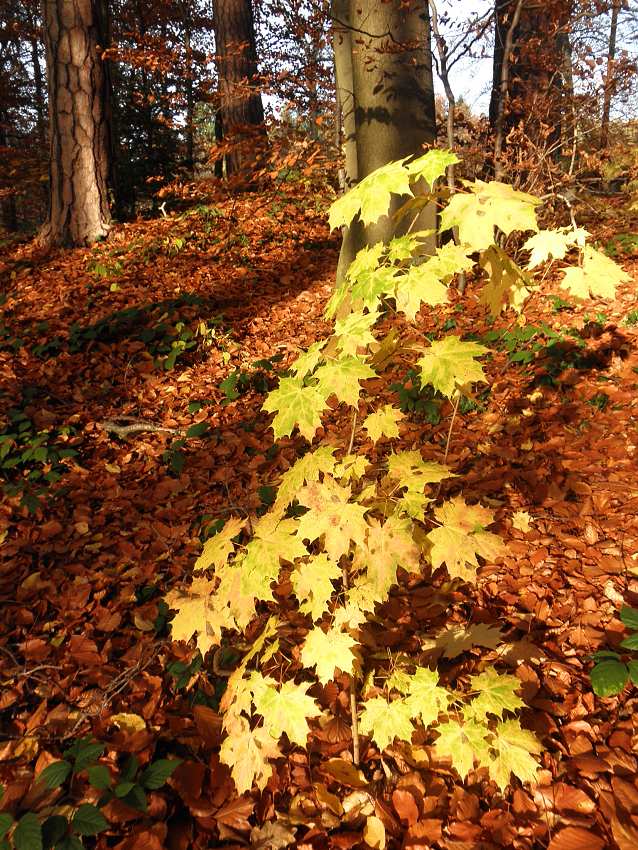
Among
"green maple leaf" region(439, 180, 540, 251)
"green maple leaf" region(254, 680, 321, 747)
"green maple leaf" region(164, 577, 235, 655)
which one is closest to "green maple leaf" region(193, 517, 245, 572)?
"green maple leaf" region(164, 577, 235, 655)

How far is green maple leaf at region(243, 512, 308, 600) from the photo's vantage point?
1438 mm

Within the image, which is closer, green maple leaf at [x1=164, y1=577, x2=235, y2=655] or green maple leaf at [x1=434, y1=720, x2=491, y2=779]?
green maple leaf at [x1=164, y1=577, x2=235, y2=655]

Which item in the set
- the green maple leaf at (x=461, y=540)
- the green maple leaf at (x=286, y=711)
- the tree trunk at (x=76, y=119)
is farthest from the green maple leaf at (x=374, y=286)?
the tree trunk at (x=76, y=119)

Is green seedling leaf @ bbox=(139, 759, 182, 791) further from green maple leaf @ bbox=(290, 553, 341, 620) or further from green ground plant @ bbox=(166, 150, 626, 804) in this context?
green maple leaf @ bbox=(290, 553, 341, 620)

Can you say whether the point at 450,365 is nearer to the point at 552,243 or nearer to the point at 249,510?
the point at 552,243

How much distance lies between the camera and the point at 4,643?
261 cm

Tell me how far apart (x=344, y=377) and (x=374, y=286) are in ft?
0.94

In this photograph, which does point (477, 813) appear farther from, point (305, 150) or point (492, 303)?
point (305, 150)

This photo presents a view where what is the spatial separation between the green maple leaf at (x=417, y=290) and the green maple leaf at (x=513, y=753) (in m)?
1.44

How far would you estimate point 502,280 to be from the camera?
1716mm

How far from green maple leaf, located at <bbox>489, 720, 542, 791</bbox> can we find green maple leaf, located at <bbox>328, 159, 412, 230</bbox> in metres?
1.75

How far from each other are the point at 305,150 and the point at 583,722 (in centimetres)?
723

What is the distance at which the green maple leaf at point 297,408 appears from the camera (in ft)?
4.66

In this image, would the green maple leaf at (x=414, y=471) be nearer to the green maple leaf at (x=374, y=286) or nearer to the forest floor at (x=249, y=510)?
the forest floor at (x=249, y=510)
